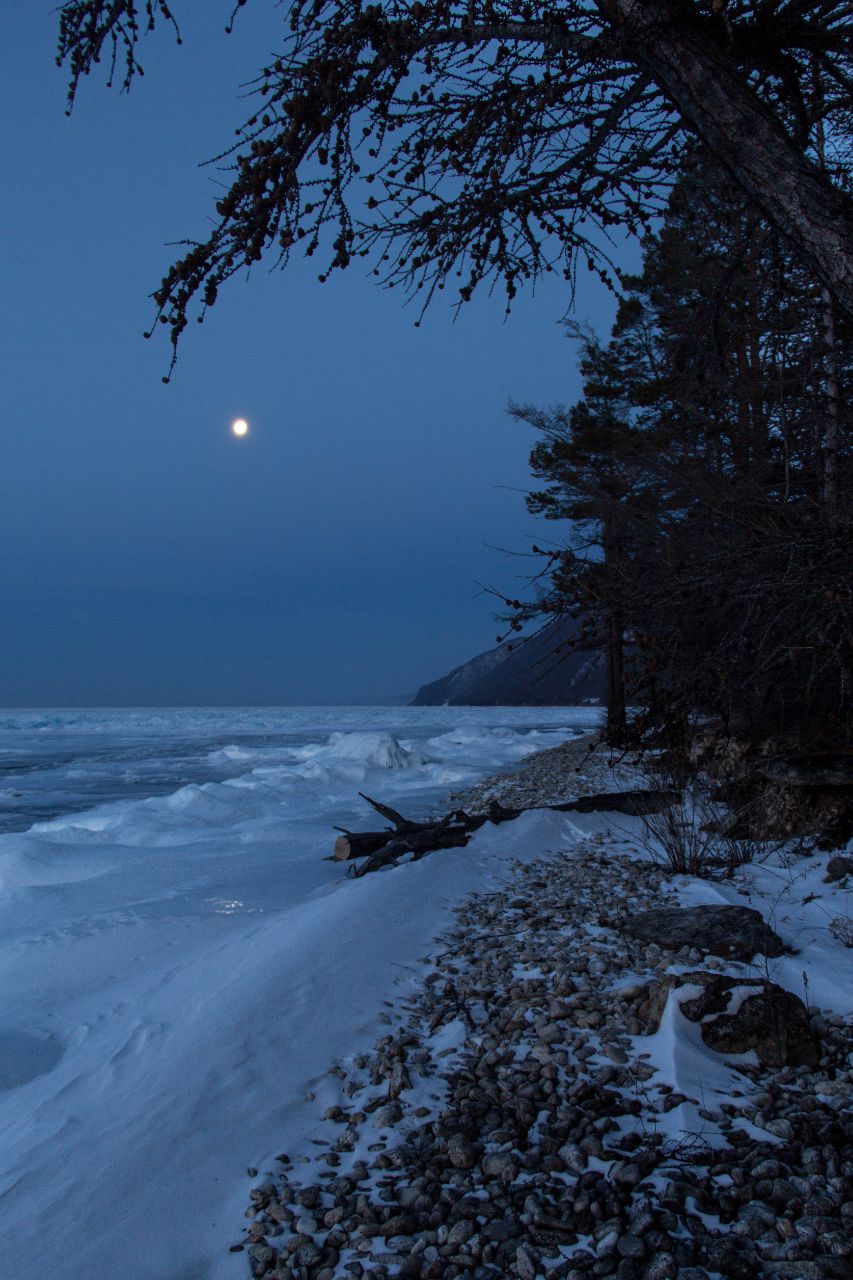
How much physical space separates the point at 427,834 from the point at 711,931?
11.2 ft

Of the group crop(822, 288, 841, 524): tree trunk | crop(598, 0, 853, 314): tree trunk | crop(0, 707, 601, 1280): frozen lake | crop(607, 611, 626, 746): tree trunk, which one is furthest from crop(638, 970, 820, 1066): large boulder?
crop(607, 611, 626, 746): tree trunk

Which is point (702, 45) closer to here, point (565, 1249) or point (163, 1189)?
point (565, 1249)

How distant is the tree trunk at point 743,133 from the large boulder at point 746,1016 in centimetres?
277

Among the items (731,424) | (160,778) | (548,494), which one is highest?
(548,494)

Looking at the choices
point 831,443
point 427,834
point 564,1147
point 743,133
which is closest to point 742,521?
point 743,133

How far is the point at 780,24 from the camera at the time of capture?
326cm

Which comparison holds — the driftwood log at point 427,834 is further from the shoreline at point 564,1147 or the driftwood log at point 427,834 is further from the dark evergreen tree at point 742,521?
the shoreline at point 564,1147

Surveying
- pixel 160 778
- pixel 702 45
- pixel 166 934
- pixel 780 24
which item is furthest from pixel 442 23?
pixel 160 778

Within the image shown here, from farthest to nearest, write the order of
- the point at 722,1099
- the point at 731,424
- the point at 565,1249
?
the point at 731,424
the point at 722,1099
the point at 565,1249

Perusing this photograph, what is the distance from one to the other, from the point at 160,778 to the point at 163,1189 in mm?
17234

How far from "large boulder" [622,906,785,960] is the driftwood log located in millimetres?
1892

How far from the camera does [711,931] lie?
371 cm

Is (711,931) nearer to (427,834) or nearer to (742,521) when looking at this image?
(742,521)

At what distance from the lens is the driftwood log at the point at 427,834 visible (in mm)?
6461
